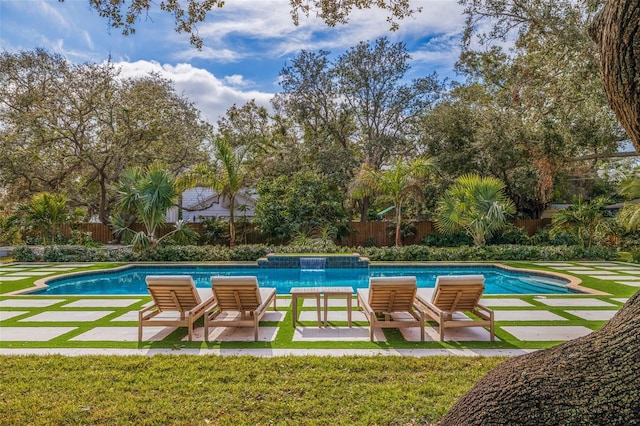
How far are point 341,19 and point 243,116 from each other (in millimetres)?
21435

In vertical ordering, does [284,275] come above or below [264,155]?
below

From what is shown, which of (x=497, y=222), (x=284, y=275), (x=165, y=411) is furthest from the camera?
(x=497, y=222)

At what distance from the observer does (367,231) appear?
20.7 metres

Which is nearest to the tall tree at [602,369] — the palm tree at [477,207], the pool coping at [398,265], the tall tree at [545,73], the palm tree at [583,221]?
the pool coping at [398,265]

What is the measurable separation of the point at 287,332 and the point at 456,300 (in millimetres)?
2525

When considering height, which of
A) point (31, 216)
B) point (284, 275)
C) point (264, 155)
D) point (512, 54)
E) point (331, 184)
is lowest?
point (284, 275)

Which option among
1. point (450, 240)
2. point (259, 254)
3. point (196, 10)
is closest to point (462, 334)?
point (196, 10)

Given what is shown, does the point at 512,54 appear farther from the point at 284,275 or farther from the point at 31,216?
the point at 31,216

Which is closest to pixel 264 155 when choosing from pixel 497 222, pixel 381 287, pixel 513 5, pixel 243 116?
pixel 243 116

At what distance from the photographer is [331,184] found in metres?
19.9

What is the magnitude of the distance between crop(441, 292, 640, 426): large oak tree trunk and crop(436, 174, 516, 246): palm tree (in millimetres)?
14127

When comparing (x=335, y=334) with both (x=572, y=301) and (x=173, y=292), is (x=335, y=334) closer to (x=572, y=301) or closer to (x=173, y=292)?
(x=173, y=292)

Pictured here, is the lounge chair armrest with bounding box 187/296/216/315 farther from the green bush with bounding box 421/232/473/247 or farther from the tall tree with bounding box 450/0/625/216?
the green bush with bounding box 421/232/473/247

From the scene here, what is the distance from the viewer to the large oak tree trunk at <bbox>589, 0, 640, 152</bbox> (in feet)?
5.31
